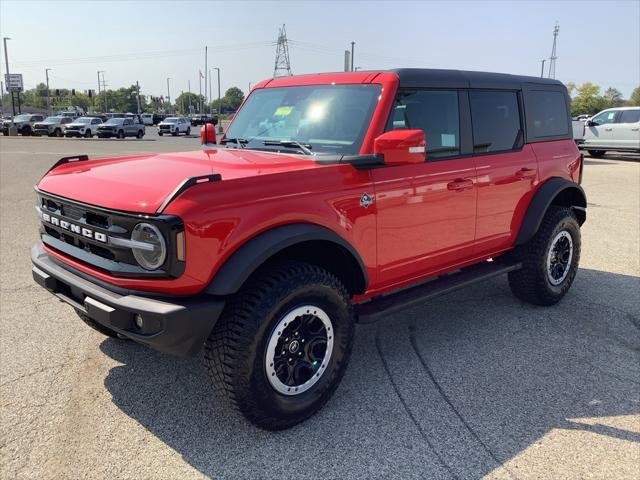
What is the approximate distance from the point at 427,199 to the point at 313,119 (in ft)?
3.20

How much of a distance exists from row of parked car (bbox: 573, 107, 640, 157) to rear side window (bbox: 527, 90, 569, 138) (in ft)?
50.0

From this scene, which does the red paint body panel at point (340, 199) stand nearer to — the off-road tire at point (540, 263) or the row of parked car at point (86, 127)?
the off-road tire at point (540, 263)

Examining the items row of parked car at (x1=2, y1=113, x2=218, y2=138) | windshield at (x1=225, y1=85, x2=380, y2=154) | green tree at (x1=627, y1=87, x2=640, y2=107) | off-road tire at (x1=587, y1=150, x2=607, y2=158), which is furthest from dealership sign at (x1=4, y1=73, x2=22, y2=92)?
green tree at (x1=627, y1=87, x2=640, y2=107)

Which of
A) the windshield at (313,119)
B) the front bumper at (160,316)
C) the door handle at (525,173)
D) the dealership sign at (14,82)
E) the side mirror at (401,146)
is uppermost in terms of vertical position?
the dealership sign at (14,82)

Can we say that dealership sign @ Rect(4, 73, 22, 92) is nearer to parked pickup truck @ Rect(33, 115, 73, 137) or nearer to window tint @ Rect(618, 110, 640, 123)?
parked pickup truck @ Rect(33, 115, 73, 137)

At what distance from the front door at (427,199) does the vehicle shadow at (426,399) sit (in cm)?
69

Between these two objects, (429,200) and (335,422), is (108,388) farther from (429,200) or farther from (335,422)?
(429,200)

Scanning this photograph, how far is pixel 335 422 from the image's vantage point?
124 inches

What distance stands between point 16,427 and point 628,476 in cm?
331

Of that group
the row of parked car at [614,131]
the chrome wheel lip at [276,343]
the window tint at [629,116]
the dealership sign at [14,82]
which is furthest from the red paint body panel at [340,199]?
the dealership sign at [14,82]

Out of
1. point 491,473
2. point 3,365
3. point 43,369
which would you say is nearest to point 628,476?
point 491,473

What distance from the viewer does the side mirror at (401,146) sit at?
3084 mm

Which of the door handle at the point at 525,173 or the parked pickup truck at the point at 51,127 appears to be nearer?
the door handle at the point at 525,173

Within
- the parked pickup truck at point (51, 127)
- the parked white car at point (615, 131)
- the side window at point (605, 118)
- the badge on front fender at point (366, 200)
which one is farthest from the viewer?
the parked pickup truck at point (51, 127)
